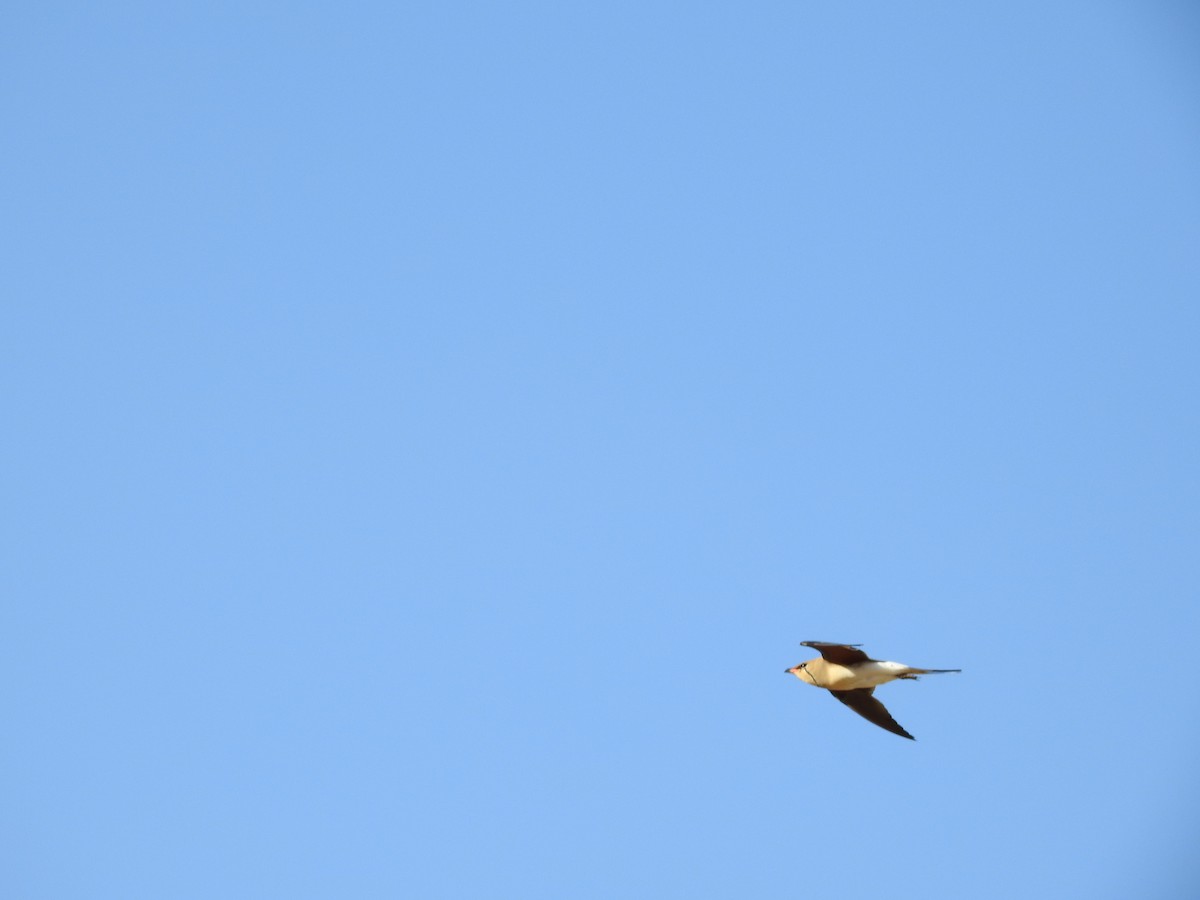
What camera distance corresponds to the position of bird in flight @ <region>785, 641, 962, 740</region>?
18391mm

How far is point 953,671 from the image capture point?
54.6 ft

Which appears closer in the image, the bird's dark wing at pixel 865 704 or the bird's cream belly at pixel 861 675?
the bird's cream belly at pixel 861 675

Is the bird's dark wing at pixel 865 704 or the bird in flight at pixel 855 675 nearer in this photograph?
the bird in flight at pixel 855 675

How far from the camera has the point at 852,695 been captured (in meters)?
19.9

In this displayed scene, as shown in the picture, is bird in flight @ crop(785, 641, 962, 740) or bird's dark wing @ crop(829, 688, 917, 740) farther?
bird's dark wing @ crop(829, 688, 917, 740)

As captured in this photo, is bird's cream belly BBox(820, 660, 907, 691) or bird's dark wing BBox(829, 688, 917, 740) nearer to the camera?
bird's cream belly BBox(820, 660, 907, 691)

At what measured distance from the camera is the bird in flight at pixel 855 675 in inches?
724

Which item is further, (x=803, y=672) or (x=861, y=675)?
(x=803, y=672)

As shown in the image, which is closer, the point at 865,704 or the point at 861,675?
the point at 861,675

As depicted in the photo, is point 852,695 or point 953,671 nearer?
point 953,671

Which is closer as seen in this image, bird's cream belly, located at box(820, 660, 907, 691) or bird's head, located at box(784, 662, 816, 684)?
bird's cream belly, located at box(820, 660, 907, 691)

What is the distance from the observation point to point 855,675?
1894 centimetres

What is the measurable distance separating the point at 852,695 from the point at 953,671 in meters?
3.39
